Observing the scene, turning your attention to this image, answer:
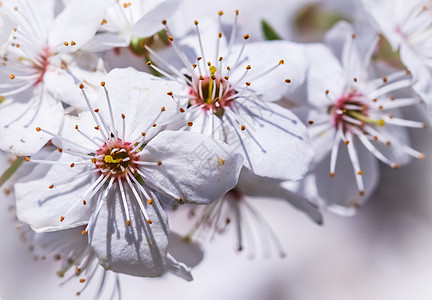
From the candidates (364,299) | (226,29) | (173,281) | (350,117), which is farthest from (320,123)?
(364,299)

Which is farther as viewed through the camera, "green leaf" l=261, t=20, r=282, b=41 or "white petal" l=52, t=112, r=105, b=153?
"green leaf" l=261, t=20, r=282, b=41

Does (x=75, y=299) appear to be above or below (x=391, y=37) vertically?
below

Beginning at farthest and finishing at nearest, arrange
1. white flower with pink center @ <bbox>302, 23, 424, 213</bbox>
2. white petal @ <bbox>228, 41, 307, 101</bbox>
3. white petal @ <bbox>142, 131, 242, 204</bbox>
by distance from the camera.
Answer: white flower with pink center @ <bbox>302, 23, 424, 213</bbox>
white petal @ <bbox>228, 41, 307, 101</bbox>
white petal @ <bbox>142, 131, 242, 204</bbox>

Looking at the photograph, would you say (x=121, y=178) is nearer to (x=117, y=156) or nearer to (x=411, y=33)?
(x=117, y=156)

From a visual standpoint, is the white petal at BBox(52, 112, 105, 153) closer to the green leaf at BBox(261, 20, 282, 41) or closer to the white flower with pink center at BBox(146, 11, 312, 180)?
the white flower with pink center at BBox(146, 11, 312, 180)

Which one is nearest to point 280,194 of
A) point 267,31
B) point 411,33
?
point 267,31

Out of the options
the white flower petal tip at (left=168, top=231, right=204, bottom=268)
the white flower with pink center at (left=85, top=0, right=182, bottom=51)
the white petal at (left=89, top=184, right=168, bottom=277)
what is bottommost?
the white flower petal tip at (left=168, top=231, right=204, bottom=268)

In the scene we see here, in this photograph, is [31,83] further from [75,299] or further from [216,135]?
[75,299]

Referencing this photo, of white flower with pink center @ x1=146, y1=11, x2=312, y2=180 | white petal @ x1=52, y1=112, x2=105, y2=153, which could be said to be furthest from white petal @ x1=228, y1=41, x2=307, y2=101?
white petal @ x1=52, y1=112, x2=105, y2=153
